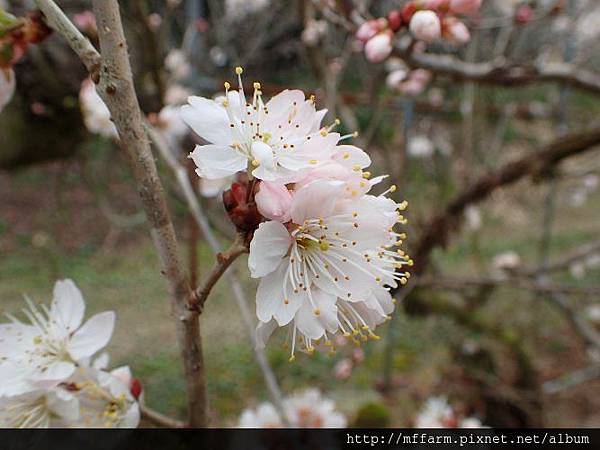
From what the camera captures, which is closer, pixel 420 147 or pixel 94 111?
Result: pixel 94 111

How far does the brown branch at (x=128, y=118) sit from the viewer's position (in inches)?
17.3

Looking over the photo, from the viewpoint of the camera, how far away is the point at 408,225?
2104 mm

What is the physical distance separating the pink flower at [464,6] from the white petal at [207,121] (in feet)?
1.57

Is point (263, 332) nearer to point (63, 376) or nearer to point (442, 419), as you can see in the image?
point (63, 376)

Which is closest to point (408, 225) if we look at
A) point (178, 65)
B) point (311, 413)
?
point (311, 413)

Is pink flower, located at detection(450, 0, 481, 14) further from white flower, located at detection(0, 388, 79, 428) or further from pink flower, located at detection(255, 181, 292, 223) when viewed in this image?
white flower, located at detection(0, 388, 79, 428)

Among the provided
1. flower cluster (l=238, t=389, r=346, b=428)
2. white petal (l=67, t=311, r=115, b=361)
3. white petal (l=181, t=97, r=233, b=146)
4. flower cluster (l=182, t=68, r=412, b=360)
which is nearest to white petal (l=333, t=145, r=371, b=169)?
flower cluster (l=182, t=68, r=412, b=360)

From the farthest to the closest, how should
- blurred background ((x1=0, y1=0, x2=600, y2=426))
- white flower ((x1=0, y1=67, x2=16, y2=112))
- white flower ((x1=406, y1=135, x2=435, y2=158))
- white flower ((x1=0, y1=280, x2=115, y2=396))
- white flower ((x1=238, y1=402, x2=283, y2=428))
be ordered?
white flower ((x1=406, y1=135, x2=435, y2=158)) → blurred background ((x1=0, y1=0, x2=600, y2=426)) → white flower ((x1=238, y1=402, x2=283, y2=428)) → white flower ((x1=0, y1=67, x2=16, y2=112)) → white flower ((x1=0, y1=280, x2=115, y2=396))

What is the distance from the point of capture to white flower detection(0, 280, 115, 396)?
0.55 m

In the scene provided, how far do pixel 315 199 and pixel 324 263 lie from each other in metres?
0.11

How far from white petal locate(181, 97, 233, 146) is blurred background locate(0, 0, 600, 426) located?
0.46 meters

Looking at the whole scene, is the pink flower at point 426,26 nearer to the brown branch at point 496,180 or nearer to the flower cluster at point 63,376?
the flower cluster at point 63,376

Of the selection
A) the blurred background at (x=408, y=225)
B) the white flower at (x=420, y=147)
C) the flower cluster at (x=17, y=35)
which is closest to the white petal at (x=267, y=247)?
the flower cluster at (x=17, y=35)

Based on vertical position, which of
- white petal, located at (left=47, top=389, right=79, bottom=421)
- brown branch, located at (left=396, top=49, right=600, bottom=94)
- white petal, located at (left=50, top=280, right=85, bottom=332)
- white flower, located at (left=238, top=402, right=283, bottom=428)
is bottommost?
white flower, located at (left=238, top=402, right=283, bottom=428)
